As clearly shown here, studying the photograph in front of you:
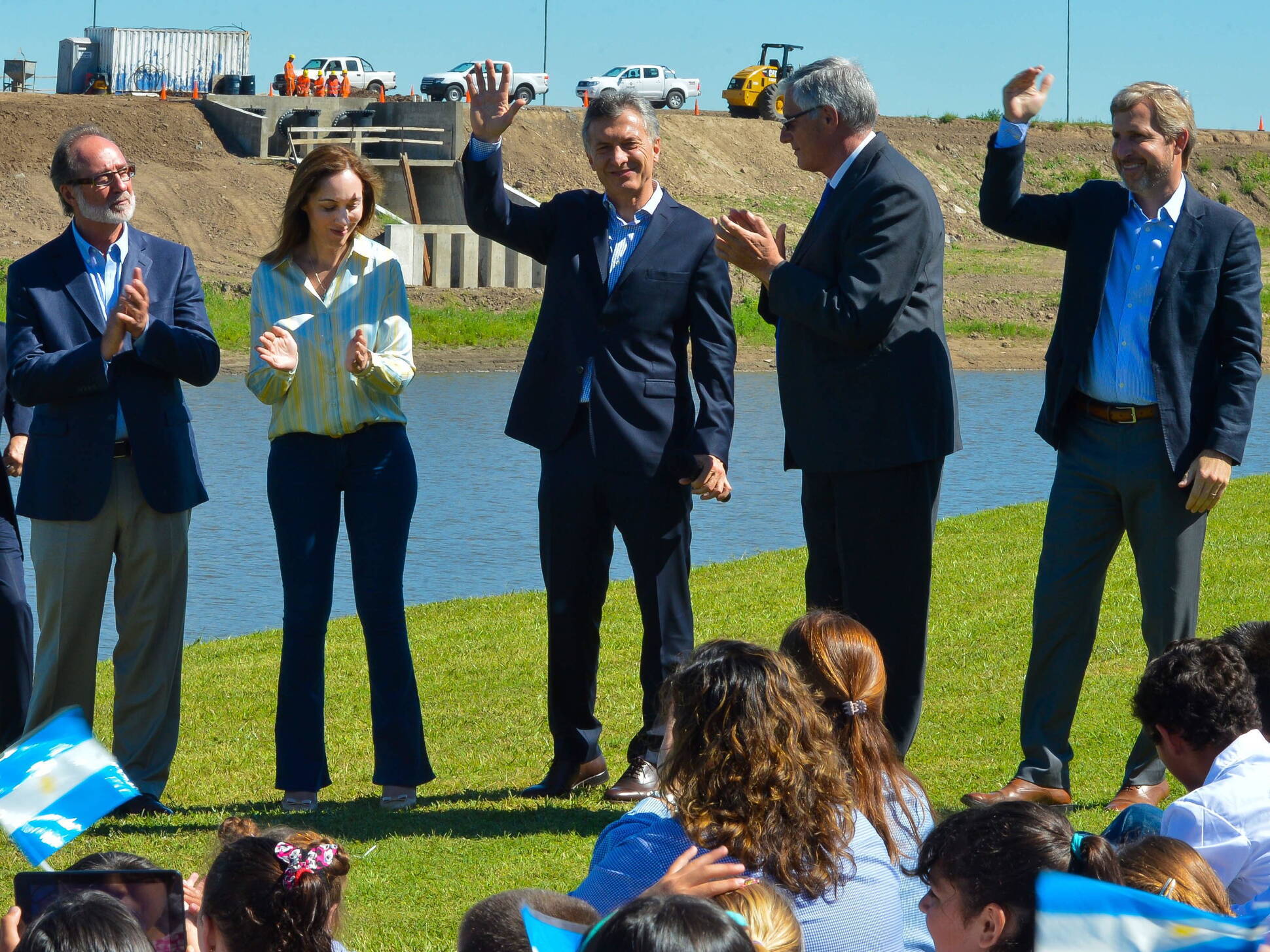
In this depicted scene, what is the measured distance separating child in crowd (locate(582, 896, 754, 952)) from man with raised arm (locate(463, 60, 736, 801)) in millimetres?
3127

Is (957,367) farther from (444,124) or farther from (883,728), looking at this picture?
(883,728)

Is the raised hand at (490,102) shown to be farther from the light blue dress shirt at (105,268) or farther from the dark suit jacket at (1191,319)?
the dark suit jacket at (1191,319)

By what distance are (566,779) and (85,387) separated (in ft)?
6.76

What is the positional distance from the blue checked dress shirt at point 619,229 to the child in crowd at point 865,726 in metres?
2.08

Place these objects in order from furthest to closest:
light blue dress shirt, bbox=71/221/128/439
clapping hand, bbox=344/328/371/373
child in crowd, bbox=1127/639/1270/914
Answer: light blue dress shirt, bbox=71/221/128/439, clapping hand, bbox=344/328/371/373, child in crowd, bbox=1127/639/1270/914

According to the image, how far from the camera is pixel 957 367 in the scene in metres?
33.6

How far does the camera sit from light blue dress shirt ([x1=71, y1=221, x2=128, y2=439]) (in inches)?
211

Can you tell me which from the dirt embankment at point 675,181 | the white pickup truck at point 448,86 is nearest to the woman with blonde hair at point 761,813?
the dirt embankment at point 675,181

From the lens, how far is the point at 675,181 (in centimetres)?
5359

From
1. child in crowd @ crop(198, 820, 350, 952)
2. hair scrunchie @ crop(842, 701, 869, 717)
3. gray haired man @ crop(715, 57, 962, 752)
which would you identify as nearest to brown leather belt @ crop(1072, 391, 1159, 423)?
gray haired man @ crop(715, 57, 962, 752)

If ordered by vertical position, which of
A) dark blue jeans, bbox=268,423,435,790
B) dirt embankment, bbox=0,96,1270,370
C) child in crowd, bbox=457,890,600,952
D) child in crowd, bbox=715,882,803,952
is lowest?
dirt embankment, bbox=0,96,1270,370

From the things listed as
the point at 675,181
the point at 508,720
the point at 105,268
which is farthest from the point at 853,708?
the point at 675,181

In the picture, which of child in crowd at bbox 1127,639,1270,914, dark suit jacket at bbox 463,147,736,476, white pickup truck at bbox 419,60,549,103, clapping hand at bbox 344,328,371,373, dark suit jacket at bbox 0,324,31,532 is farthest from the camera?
white pickup truck at bbox 419,60,549,103

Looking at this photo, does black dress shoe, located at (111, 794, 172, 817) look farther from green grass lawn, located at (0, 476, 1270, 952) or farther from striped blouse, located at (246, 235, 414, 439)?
striped blouse, located at (246, 235, 414, 439)
